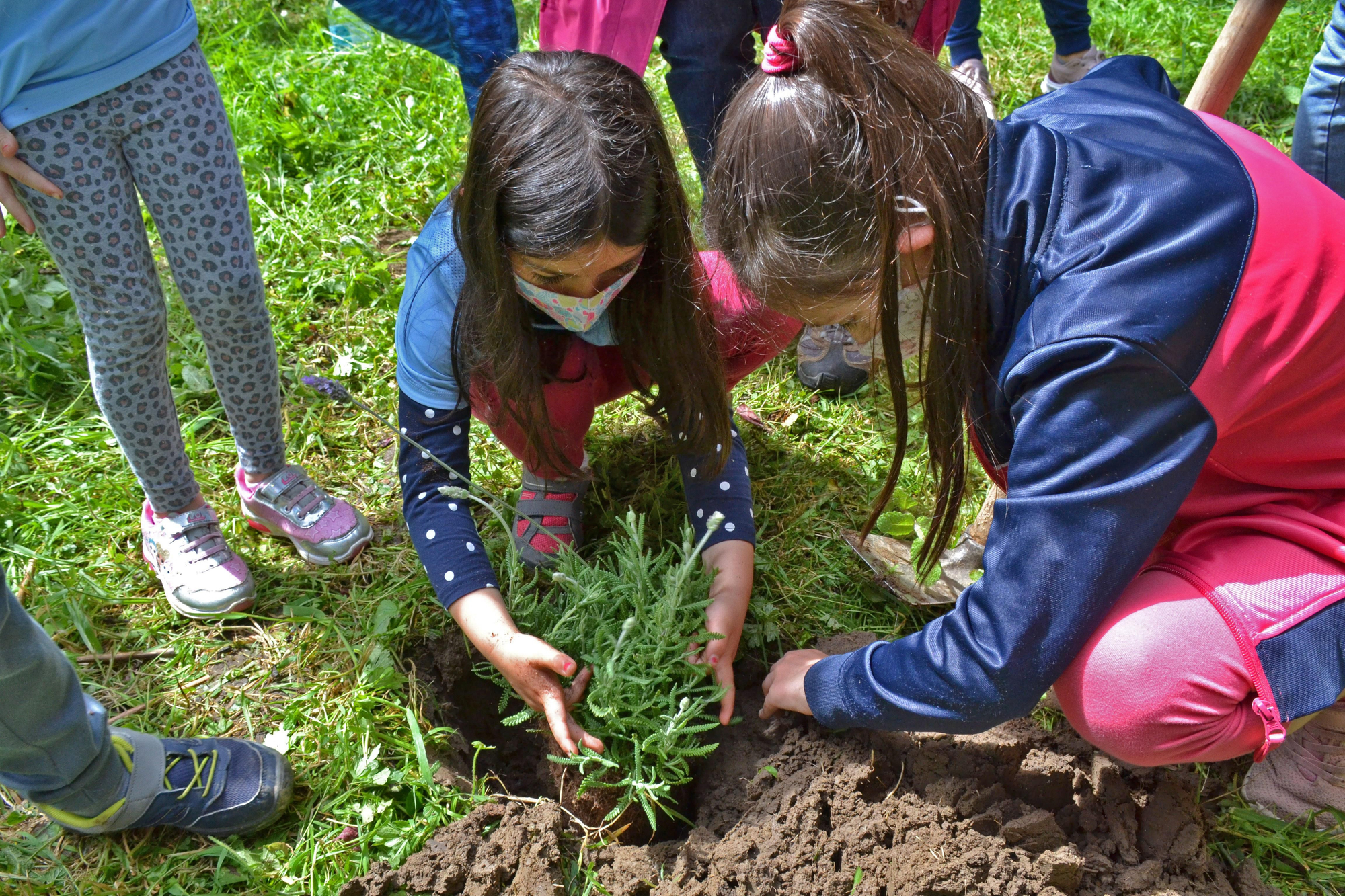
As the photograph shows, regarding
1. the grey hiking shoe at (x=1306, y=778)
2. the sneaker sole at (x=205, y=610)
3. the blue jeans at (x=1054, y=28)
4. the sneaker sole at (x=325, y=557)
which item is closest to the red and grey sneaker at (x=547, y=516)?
the sneaker sole at (x=325, y=557)

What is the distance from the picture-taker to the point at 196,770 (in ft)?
6.11

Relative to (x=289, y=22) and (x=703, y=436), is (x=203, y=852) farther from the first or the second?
(x=289, y=22)

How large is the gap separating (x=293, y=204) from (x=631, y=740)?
7.88ft

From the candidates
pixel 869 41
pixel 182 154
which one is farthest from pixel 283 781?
pixel 869 41

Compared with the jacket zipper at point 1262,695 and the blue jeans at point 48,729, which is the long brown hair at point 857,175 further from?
the blue jeans at point 48,729

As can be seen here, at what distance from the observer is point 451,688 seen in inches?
80.6

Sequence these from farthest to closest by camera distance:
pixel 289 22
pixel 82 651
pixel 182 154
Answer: pixel 289 22 → pixel 82 651 → pixel 182 154

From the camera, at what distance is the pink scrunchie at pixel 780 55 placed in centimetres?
135

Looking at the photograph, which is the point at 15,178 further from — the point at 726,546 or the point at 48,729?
the point at 726,546

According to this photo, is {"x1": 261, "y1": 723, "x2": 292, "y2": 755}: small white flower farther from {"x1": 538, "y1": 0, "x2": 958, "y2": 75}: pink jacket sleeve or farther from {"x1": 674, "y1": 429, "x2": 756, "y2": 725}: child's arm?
{"x1": 538, "y1": 0, "x2": 958, "y2": 75}: pink jacket sleeve

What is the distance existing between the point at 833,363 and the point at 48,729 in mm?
1948

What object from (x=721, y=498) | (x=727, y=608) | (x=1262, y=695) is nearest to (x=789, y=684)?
(x=727, y=608)

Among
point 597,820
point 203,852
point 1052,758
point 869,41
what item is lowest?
point 203,852

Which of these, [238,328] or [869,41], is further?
[238,328]
